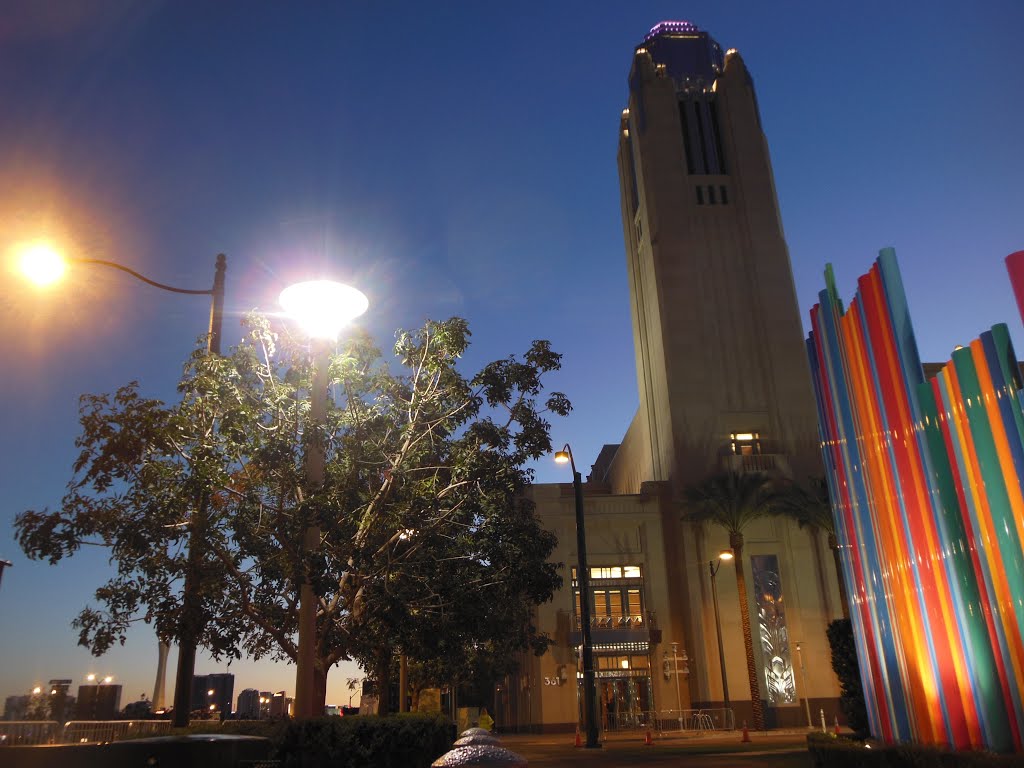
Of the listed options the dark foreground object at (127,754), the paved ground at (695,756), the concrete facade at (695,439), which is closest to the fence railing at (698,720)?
the concrete facade at (695,439)

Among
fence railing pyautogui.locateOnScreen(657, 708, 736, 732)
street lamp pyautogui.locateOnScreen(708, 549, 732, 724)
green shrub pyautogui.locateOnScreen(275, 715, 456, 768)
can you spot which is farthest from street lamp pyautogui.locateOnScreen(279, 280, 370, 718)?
fence railing pyautogui.locateOnScreen(657, 708, 736, 732)

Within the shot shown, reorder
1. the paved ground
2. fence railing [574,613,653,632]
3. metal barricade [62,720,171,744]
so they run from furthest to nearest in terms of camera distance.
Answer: fence railing [574,613,653,632], the paved ground, metal barricade [62,720,171,744]

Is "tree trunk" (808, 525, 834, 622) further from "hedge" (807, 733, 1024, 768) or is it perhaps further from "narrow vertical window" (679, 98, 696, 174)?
"hedge" (807, 733, 1024, 768)

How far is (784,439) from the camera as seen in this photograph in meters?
54.1

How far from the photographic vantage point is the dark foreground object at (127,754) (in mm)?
8250

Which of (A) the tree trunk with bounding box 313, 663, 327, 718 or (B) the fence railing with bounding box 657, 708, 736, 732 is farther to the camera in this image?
(B) the fence railing with bounding box 657, 708, 736, 732

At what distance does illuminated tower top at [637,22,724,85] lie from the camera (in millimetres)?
70812

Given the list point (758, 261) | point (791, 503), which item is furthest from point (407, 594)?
point (758, 261)

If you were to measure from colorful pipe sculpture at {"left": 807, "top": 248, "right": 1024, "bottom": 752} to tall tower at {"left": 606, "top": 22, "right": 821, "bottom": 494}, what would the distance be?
39.2m

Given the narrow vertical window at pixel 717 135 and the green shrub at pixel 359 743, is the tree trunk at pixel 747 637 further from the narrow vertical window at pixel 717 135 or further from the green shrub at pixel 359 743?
the green shrub at pixel 359 743

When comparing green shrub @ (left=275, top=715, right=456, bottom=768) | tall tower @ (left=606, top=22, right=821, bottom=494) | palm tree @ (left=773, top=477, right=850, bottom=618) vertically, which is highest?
tall tower @ (left=606, top=22, right=821, bottom=494)

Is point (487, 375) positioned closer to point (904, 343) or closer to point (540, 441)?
point (540, 441)

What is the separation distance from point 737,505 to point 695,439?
27.8ft

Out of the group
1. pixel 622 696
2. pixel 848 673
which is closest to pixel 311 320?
pixel 848 673
